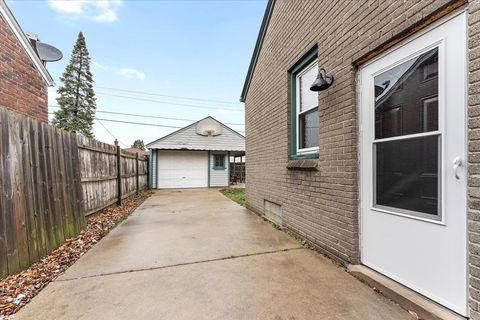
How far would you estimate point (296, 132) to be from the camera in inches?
165

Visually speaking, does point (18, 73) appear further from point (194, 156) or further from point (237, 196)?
point (194, 156)

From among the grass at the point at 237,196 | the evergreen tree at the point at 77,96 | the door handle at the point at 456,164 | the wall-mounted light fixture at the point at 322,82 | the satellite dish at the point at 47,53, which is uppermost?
Answer: the evergreen tree at the point at 77,96

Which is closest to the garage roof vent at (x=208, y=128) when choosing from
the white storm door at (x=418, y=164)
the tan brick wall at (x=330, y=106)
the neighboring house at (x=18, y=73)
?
the neighboring house at (x=18, y=73)

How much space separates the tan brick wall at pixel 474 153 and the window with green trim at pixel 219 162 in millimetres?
13664

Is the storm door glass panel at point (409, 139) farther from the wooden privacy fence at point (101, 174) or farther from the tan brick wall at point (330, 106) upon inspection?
the wooden privacy fence at point (101, 174)

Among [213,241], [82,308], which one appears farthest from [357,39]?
[82,308]

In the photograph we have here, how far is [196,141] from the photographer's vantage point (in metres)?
14.4

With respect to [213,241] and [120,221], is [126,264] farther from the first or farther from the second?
[120,221]

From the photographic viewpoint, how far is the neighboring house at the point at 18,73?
4.60 m

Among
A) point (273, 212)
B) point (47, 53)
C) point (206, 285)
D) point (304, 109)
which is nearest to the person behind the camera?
point (206, 285)

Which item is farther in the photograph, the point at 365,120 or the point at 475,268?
the point at 365,120

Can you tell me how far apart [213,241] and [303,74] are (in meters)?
3.25

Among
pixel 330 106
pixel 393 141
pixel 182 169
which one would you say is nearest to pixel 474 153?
pixel 393 141

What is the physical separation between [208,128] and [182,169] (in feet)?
10.1
